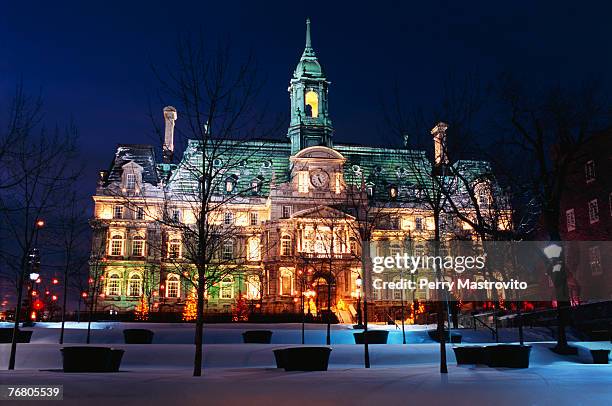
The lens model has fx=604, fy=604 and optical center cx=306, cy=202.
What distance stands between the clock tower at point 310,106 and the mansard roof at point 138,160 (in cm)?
1836

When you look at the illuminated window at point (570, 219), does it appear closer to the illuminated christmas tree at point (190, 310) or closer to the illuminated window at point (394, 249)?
the illuminated window at point (394, 249)

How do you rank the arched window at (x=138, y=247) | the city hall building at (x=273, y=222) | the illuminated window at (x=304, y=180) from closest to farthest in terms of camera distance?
the city hall building at (x=273, y=222)
the arched window at (x=138, y=247)
the illuminated window at (x=304, y=180)

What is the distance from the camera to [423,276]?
76.1m

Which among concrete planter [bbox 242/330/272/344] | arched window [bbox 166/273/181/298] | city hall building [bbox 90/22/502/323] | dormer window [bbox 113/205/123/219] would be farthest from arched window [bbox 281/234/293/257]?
concrete planter [bbox 242/330/272/344]

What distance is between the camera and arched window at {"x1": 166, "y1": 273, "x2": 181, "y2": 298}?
73.6 metres

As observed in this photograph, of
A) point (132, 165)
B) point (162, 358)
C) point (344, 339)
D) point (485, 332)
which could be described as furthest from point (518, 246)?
point (132, 165)

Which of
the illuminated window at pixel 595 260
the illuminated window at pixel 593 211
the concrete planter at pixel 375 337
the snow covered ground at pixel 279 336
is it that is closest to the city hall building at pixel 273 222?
the illuminated window at pixel 593 211

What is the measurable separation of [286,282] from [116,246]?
838 inches

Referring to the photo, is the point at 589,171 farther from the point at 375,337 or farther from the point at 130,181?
the point at 130,181

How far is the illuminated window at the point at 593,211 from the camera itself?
153ft

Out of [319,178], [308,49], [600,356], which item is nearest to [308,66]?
[308,49]

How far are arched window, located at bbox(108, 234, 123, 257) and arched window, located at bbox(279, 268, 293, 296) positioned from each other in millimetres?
19853

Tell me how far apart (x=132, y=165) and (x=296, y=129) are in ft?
69.8

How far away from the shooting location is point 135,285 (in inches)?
2852
